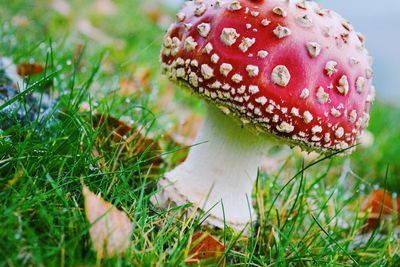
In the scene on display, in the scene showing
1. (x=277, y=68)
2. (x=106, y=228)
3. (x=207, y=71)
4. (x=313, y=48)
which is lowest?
(x=106, y=228)

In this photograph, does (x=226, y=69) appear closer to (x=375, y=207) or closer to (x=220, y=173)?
(x=220, y=173)

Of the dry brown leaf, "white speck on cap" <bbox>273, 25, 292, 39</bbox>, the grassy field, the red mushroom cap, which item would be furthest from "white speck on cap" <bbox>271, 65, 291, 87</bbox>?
the dry brown leaf

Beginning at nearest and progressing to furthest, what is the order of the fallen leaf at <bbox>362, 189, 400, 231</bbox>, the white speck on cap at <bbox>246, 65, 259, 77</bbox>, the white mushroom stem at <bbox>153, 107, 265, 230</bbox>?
1. the white speck on cap at <bbox>246, 65, 259, 77</bbox>
2. the white mushroom stem at <bbox>153, 107, 265, 230</bbox>
3. the fallen leaf at <bbox>362, 189, 400, 231</bbox>

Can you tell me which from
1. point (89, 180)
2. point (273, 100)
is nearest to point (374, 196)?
point (273, 100)

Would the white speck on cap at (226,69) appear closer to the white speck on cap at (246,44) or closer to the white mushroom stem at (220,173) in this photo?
the white speck on cap at (246,44)

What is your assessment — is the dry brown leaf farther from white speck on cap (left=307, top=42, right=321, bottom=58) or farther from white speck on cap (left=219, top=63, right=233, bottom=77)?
white speck on cap (left=307, top=42, right=321, bottom=58)

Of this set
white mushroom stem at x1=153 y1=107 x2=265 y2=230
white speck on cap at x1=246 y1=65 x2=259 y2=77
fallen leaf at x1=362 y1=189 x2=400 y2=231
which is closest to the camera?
white speck on cap at x1=246 y1=65 x2=259 y2=77

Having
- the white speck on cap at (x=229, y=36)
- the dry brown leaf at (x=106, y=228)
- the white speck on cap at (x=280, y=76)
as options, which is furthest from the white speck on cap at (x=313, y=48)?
the dry brown leaf at (x=106, y=228)

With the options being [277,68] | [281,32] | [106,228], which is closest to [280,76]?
[277,68]
